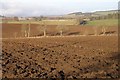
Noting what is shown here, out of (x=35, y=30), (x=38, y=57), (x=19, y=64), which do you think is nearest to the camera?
(x=19, y=64)

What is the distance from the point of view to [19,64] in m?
11.1

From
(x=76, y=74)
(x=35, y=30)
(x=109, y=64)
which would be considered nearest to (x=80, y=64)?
(x=109, y=64)

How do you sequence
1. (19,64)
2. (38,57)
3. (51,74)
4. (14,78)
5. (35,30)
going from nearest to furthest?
1. (14,78)
2. (51,74)
3. (19,64)
4. (38,57)
5. (35,30)

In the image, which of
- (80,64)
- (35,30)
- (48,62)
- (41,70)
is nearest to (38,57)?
(48,62)

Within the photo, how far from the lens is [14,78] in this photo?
29.5 feet

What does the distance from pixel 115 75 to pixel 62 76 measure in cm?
182

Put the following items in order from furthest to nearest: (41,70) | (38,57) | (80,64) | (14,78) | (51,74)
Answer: (38,57) < (80,64) < (41,70) < (51,74) < (14,78)

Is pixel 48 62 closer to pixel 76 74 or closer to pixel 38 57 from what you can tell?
pixel 38 57

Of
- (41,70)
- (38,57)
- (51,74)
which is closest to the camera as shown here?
(51,74)

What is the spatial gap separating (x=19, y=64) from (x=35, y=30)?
188 feet

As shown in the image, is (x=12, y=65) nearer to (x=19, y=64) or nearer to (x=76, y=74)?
(x=19, y=64)

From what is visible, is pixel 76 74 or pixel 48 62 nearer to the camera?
pixel 76 74

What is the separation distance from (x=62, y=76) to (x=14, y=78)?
5.01 feet

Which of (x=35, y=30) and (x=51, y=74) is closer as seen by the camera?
(x=51, y=74)
